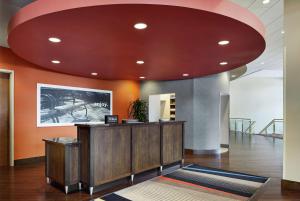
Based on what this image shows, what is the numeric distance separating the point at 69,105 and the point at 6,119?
1.71 meters

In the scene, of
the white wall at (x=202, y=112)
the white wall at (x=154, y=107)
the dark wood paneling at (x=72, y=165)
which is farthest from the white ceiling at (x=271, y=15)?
→ the white wall at (x=154, y=107)

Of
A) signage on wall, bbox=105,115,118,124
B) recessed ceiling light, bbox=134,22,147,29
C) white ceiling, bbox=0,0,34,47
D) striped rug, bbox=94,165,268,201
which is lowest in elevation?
striped rug, bbox=94,165,268,201

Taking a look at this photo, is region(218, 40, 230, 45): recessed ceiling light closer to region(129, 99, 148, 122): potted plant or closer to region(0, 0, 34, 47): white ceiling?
region(0, 0, 34, 47): white ceiling

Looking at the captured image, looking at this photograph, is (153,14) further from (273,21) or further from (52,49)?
(273,21)

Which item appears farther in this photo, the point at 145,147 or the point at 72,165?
the point at 145,147

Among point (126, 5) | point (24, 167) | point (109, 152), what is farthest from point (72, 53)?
point (24, 167)

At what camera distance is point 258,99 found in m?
15.4

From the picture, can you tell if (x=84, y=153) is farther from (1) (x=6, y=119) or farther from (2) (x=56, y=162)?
(1) (x=6, y=119)

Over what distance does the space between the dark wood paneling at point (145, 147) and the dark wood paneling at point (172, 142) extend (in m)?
0.22

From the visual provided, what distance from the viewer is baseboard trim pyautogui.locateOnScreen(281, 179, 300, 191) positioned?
13.2 ft

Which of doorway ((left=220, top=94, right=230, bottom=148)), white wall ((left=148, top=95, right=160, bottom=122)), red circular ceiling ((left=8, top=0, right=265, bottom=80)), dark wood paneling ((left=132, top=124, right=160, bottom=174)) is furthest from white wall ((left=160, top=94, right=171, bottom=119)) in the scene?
red circular ceiling ((left=8, top=0, right=265, bottom=80))

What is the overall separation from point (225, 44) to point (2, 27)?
4320 millimetres

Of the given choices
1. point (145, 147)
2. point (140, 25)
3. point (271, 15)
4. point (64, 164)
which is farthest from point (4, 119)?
point (271, 15)

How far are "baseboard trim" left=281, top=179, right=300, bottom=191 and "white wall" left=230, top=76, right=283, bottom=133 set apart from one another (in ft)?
39.0
